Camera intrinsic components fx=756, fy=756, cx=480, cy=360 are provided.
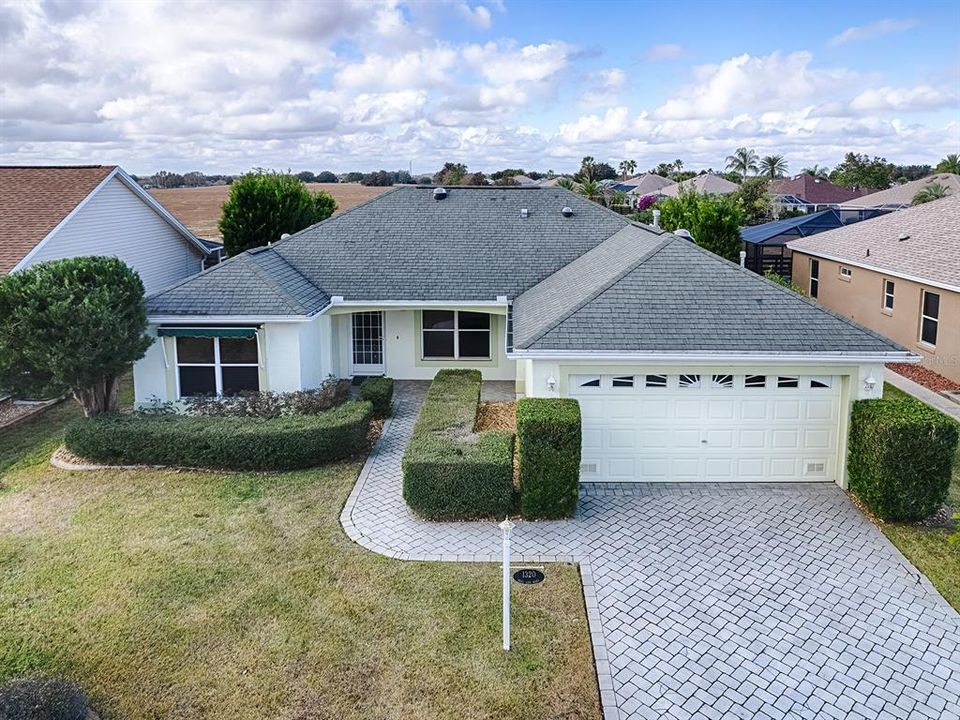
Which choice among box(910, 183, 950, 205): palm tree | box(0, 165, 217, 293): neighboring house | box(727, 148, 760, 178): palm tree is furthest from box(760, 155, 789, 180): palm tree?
box(0, 165, 217, 293): neighboring house

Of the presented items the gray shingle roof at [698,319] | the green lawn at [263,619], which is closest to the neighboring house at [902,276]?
the gray shingle roof at [698,319]

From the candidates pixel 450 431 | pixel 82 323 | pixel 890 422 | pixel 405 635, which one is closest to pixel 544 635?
pixel 405 635

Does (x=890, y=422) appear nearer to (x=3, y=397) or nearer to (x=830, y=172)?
(x=3, y=397)

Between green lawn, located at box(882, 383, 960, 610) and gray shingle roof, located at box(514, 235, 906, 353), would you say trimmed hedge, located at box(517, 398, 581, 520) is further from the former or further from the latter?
green lawn, located at box(882, 383, 960, 610)

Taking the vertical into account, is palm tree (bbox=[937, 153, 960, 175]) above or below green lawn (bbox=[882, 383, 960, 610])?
above

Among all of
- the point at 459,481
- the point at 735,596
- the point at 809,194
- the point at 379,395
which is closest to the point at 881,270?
the point at 379,395

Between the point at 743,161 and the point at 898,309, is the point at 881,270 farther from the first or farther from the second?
the point at 743,161

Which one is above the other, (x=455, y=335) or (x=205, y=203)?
(x=205, y=203)
